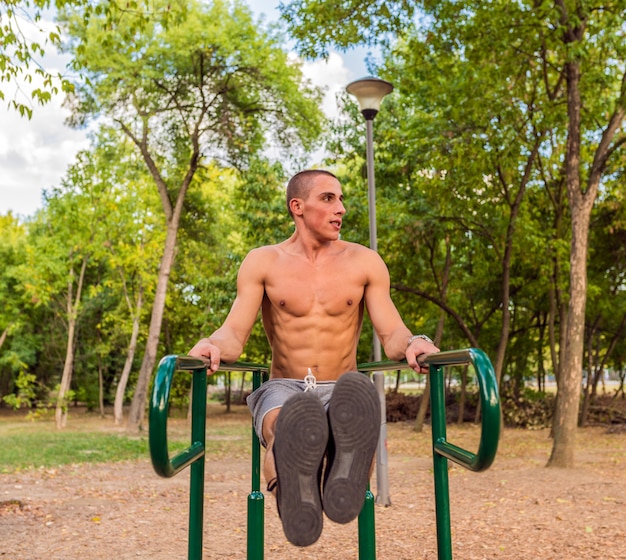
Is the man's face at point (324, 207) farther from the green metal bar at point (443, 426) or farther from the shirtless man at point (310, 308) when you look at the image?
the green metal bar at point (443, 426)

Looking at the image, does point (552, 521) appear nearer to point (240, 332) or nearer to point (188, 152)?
point (240, 332)

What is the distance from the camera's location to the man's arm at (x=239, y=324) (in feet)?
7.11

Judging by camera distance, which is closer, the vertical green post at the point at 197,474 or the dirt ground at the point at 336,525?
the vertical green post at the point at 197,474

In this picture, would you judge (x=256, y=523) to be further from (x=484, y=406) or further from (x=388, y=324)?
(x=484, y=406)

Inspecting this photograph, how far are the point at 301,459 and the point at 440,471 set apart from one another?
505 mm

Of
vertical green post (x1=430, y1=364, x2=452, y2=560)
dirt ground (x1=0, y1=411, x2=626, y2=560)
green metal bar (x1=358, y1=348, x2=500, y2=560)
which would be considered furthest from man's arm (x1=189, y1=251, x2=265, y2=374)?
dirt ground (x1=0, y1=411, x2=626, y2=560)

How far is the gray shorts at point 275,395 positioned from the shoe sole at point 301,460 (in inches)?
10.9

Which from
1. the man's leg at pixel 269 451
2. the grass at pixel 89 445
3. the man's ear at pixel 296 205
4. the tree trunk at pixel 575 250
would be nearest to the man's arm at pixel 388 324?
the man's ear at pixel 296 205

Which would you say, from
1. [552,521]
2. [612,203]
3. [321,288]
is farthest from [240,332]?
[612,203]

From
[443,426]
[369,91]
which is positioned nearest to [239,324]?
[443,426]

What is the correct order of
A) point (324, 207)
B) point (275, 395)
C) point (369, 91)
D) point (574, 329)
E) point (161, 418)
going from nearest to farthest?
1. point (161, 418)
2. point (275, 395)
3. point (324, 207)
4. point (369, 91)
5. point (574, 329)

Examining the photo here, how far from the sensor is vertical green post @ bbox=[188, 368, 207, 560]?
2266 mm

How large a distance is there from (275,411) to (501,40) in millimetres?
8082

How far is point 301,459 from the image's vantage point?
1899mm
